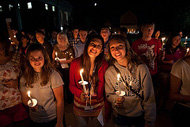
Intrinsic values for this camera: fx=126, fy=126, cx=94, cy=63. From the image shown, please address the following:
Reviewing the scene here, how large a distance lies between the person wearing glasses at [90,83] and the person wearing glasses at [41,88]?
0.35 m

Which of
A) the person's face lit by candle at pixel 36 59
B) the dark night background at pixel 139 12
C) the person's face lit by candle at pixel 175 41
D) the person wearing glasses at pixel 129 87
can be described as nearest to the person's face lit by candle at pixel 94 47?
the person wearing glasses at pixel 129 87

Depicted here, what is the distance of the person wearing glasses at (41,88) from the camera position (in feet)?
7.09

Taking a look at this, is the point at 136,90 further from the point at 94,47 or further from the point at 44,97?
the point at 44,97

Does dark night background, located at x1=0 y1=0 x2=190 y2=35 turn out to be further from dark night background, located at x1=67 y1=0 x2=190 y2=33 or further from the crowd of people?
the crowd of people

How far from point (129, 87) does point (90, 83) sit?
75 cm

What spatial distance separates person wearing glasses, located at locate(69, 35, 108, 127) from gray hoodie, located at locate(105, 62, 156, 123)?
0.68 ft

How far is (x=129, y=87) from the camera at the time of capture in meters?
2.12

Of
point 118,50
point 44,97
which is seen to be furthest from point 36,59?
point 118,50

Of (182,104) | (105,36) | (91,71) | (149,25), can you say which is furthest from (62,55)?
(182,104)

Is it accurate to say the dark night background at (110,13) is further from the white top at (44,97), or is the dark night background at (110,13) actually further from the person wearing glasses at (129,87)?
the person wearing glasses at (129,87)

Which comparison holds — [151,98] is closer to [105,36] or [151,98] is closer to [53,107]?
[53,107]

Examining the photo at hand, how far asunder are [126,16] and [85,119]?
36.8 metres

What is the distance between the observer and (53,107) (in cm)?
226

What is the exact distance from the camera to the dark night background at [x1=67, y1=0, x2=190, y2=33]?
14.0 meters
